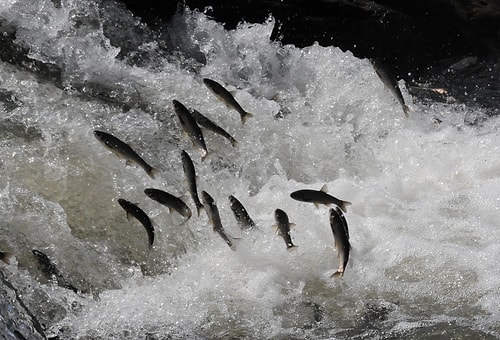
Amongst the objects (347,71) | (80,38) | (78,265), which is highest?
(347,71)

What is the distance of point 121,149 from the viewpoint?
484 centimetres

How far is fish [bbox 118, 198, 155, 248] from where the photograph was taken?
459 centimetres

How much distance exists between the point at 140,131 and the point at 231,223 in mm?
942

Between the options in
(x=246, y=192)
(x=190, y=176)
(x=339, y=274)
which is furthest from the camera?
(x=246, y=192)

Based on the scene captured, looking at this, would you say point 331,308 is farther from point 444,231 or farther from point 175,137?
point 175,137

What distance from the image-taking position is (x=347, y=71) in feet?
22.4

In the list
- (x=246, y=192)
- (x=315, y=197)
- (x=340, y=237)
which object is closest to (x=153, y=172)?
(x=246, y=192)

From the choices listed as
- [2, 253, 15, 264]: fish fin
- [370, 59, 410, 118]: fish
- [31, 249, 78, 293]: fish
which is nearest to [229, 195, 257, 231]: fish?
[31, 249, 78, 293]: fish

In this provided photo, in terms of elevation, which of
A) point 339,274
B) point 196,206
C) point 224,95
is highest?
point 224,95

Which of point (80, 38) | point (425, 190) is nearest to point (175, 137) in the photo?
point (80, 38)

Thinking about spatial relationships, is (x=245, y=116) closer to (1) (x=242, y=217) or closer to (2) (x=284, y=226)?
(1) (x=242, y=217)

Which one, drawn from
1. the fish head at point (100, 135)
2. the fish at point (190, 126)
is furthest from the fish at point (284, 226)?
the fish head at point (100, 135)

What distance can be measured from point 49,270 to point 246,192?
1.46 metres

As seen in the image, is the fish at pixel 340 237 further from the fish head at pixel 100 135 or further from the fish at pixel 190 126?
the fish head at pixel 100 135
